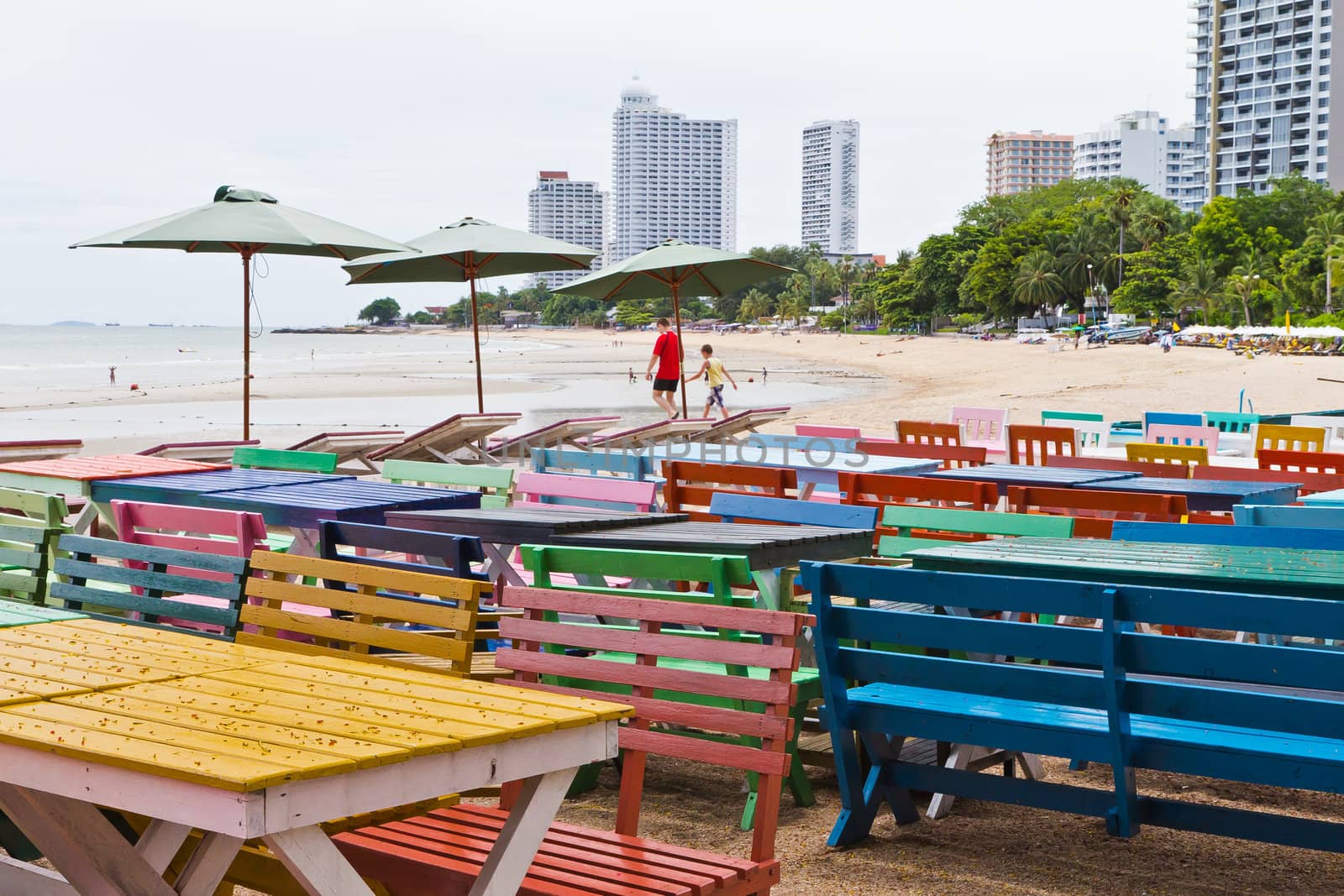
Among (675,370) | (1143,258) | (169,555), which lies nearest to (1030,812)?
(169,555)

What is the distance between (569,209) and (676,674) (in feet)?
600

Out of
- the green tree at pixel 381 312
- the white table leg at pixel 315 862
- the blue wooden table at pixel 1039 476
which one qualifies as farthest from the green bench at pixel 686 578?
the green tree at pixel 381 312

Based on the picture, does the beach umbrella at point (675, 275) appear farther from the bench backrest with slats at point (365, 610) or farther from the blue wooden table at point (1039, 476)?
the bench backrest with slats at point (365, 610)

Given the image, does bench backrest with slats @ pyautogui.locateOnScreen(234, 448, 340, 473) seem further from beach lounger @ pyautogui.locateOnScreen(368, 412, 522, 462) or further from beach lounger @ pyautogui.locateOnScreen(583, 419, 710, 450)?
beach lounger @ pyautogui.locateOnScreen(583, 419, 710, 450)

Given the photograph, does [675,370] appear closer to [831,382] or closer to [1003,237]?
[831,382]

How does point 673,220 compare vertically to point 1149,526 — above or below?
above

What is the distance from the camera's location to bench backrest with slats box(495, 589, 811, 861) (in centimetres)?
267

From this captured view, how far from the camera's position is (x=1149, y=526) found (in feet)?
14.7

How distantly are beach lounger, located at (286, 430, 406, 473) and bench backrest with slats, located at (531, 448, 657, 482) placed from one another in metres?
2.77

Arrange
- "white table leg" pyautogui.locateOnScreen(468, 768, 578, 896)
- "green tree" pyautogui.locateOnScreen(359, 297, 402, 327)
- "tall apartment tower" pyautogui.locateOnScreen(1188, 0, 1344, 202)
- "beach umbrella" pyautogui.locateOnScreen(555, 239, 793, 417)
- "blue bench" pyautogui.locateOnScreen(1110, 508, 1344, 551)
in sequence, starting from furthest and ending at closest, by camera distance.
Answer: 1. "green tree" pyautogui.locateOnScreen(359, 297, 402, 327)
2. "tall apartment tower" pyautogui.locateOnScreen(1188, 0, 1344, 202)
3. "beach umbrella" pyautogui.locateOnScreen(555, 239, 793, 417)
4. "blue bench" pyautogui.locateOnScreen(1110, 508, 1344, 551)
5. "white table leg" pyautogui.locateOnScreen(468, 768, 578, 896)

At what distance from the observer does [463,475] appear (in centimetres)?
609

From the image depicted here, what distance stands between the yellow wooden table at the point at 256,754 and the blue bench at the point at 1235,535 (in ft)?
9.23

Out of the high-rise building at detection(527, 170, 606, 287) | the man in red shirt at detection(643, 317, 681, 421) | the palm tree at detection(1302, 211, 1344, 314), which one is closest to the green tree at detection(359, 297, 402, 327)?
the high-rise building at detection(527, 170, 606, 287)

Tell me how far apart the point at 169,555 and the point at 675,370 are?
12262 millimetres
